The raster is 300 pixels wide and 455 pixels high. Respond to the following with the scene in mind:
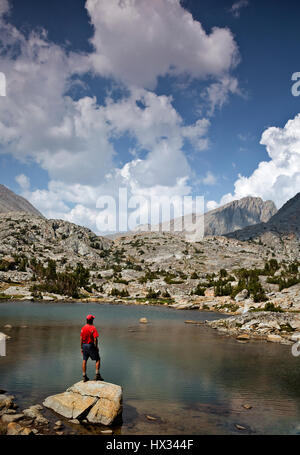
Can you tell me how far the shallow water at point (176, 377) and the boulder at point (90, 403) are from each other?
94 cm

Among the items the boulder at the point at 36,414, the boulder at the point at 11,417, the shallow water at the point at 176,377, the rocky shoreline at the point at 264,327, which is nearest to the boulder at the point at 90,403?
the boulder at the point at 36,414

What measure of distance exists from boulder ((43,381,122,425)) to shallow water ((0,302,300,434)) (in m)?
0.94

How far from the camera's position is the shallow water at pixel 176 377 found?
54.0ft

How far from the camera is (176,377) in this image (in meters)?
24.4

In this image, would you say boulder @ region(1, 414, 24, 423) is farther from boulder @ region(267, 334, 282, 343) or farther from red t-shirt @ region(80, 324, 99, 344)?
boulder @ region(267, 334, 282, 343)

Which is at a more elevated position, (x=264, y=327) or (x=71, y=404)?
(x=71, y=404)

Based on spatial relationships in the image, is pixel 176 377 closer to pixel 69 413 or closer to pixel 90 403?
pixel 90 403

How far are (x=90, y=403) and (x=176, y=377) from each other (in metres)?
10.3

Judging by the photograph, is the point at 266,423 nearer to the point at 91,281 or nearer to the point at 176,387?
the point at 176,387

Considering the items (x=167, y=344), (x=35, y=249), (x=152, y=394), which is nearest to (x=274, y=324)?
(x=167, y=344)

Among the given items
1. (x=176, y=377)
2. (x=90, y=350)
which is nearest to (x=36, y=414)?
(x=90, y=350)

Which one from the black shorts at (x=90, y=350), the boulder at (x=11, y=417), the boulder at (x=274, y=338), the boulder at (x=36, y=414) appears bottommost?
the boulder at (x=274, y=338)

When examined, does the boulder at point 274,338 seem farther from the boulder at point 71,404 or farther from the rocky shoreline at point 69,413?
the boulder at point 71,404
